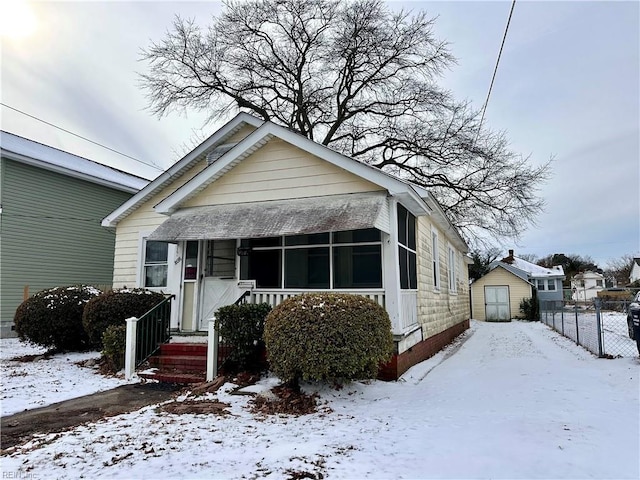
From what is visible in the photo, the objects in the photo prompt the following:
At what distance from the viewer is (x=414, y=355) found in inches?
335

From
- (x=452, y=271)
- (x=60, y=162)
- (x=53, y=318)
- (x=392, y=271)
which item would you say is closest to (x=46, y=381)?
(x=53, y=318)

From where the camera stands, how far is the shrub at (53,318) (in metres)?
9.40

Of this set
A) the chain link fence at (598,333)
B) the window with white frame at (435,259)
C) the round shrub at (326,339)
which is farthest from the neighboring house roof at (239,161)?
the chain link fence at (598,333)

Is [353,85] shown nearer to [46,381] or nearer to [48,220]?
[48,220]

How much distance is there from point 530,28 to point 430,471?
846 centimetres

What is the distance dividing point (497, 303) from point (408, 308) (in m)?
20.4

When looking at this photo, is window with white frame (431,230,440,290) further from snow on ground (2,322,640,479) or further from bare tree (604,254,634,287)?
bare tree (604,254,634,287)

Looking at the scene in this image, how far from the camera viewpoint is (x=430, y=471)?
3537 millimetres

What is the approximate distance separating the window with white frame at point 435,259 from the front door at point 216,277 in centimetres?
562

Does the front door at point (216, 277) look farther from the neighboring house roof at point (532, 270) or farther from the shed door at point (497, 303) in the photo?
the neighboring house roof at point (532, 270)

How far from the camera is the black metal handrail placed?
7855 mm

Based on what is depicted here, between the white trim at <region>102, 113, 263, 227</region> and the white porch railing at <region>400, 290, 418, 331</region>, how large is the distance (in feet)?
21.4

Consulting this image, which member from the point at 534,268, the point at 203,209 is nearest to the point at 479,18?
the point at 203,209

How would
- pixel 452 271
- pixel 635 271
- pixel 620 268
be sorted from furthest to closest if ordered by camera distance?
pixel 620 268
pixel 635 271
pixel 452 271
